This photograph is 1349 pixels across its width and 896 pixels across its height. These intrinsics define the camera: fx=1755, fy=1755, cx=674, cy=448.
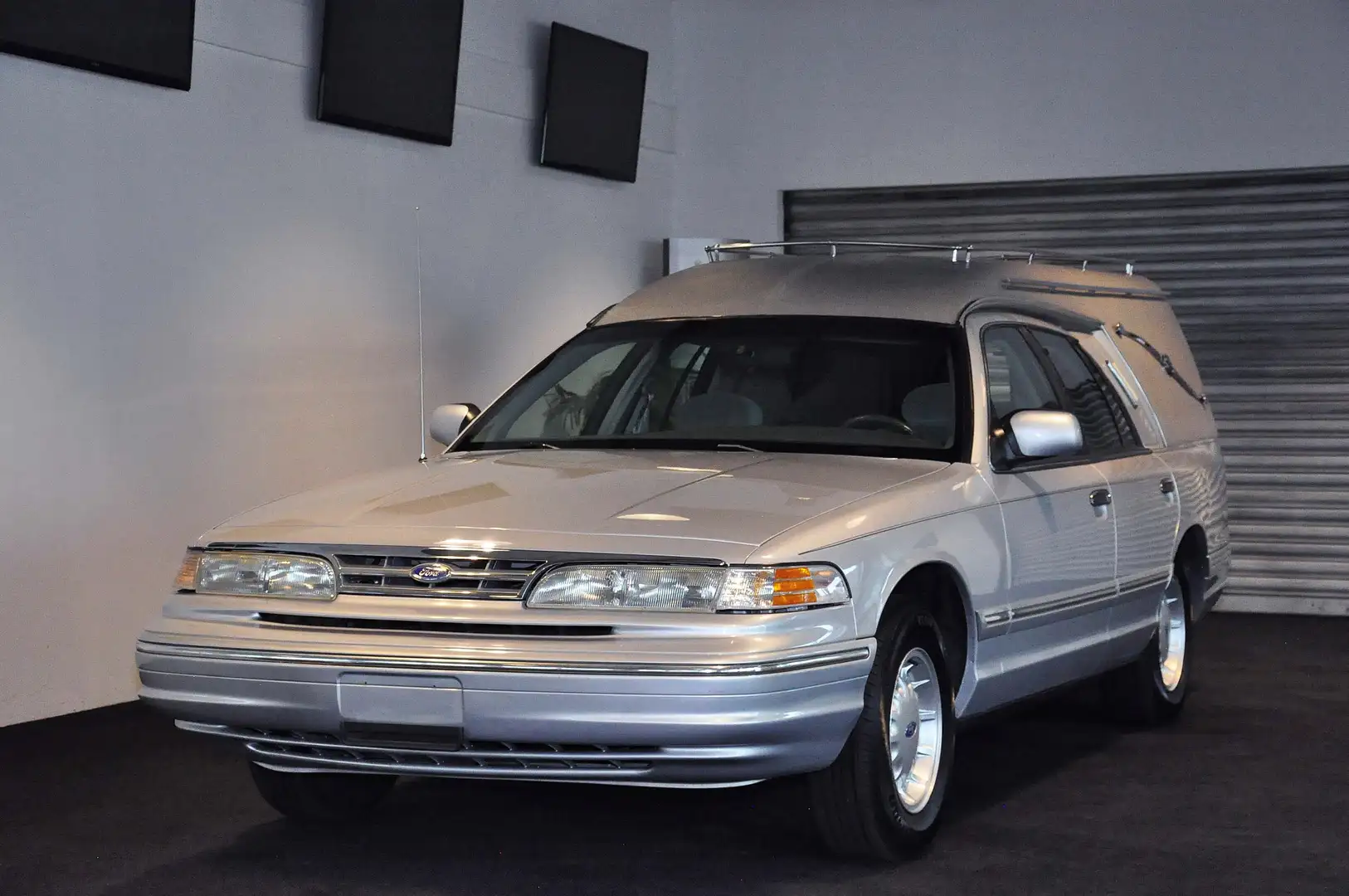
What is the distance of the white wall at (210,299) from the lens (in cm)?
724

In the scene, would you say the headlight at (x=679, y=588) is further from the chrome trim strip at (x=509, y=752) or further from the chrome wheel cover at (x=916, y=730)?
the chrome wheel cover at (x=916, y=730)

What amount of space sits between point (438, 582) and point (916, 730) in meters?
1.46

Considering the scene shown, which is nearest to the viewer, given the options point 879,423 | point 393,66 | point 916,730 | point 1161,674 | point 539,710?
point 539,710

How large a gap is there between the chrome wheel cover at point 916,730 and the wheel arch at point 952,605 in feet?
0.50

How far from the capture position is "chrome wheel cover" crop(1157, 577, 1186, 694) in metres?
7.13

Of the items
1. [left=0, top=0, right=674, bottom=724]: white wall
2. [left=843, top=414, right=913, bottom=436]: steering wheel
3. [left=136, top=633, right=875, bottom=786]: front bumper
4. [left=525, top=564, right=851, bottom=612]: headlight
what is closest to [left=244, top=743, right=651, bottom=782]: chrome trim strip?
[left=136, top=633, right=875, bottom=786]: front bumper

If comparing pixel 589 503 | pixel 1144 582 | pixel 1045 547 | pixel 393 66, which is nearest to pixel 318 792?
pixel 589 503

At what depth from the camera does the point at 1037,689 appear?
5719 mm

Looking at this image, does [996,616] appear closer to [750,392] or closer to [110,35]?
[750,392]

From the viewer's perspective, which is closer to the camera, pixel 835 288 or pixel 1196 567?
pixel 835 288

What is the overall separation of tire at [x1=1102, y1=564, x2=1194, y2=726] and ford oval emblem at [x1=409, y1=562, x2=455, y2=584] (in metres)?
3.46

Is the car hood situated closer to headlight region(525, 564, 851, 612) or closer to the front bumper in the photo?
headlight region(525, 564, 851, 612)

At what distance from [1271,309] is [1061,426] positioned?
6.49m

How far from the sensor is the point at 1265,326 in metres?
11.2
